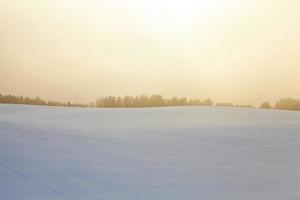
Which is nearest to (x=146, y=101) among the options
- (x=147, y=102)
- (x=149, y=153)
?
(x=147, y=102)

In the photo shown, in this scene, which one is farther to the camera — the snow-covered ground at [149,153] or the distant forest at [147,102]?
the distant forest at [147,102]

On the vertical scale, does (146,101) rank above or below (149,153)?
above

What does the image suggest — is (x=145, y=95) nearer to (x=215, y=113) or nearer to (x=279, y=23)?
(x=215, y=113)

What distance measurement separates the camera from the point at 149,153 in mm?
3082

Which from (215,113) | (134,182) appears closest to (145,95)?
(215,113)

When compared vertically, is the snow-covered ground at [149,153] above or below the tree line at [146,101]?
below

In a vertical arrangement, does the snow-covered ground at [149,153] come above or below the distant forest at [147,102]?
below

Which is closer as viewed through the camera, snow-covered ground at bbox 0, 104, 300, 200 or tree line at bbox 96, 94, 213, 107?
snow-covered ground at bbox 0, 104, 300, 200

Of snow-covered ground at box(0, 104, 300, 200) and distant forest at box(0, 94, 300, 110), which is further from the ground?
distant forest at box(0, 94, 300, 110)

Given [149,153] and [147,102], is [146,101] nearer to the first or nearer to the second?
[147,102]

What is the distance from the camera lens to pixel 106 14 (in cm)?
410

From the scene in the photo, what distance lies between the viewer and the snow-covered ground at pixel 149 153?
2.38 m

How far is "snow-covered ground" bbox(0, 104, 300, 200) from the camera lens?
93.8 inches

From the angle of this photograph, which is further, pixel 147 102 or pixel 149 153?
pixel 147 102
